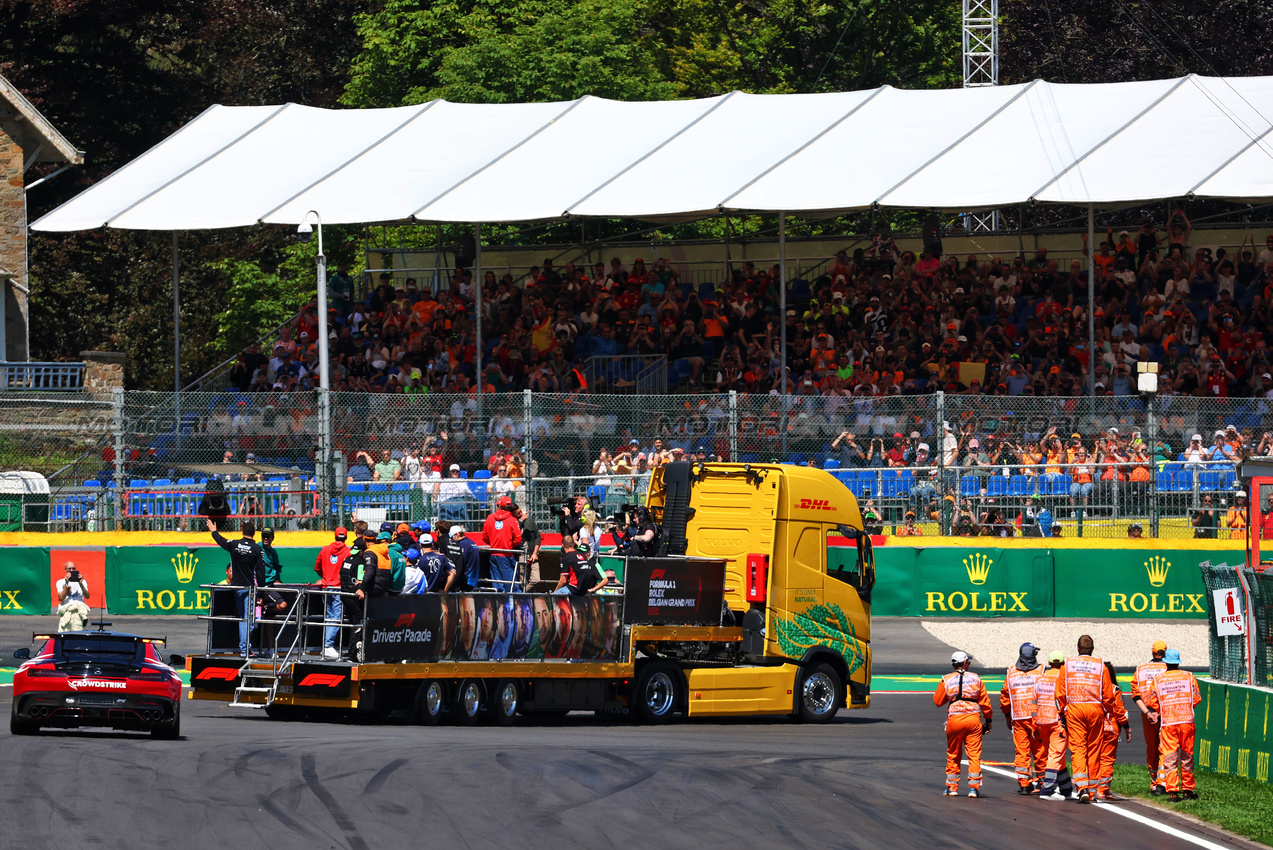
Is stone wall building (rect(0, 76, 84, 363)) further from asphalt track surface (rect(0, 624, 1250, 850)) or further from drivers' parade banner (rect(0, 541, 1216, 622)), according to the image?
asphalt track surface (rect(0, 624, 1250, 850))

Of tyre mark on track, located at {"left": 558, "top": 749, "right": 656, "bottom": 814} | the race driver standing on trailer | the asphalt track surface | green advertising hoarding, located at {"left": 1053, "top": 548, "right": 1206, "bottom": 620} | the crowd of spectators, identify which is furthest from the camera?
the crowd of spectators

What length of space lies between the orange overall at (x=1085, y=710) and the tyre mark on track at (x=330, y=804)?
6.01 meters

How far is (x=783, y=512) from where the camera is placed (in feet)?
64.6

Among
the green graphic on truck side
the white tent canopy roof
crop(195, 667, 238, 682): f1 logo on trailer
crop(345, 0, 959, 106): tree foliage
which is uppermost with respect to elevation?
crop(345, 0, 959, 106): tree foliage

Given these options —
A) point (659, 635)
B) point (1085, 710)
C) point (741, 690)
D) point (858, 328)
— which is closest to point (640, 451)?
point (741, 690)

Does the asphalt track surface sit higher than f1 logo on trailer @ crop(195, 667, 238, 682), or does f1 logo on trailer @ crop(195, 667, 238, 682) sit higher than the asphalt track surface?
f1 logo on trailer @ crop(195, 667, 238, 682)

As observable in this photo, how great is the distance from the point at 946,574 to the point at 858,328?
940 cm

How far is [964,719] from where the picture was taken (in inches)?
585

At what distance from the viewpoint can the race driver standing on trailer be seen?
14.7 meters

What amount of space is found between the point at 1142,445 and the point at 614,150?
1216 cm

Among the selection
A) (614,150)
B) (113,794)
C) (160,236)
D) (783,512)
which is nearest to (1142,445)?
(783,512)

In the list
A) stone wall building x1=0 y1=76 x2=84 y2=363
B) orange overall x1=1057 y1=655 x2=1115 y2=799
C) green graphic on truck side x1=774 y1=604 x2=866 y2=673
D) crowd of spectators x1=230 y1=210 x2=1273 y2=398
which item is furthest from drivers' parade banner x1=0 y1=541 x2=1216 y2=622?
stone wall building x1=0 y1=76 x2=84 y2=363

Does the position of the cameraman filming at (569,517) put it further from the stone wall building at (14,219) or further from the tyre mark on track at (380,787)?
the stone wall building at (14,219)

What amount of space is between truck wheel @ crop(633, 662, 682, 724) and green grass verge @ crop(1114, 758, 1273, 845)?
15.6 ft
